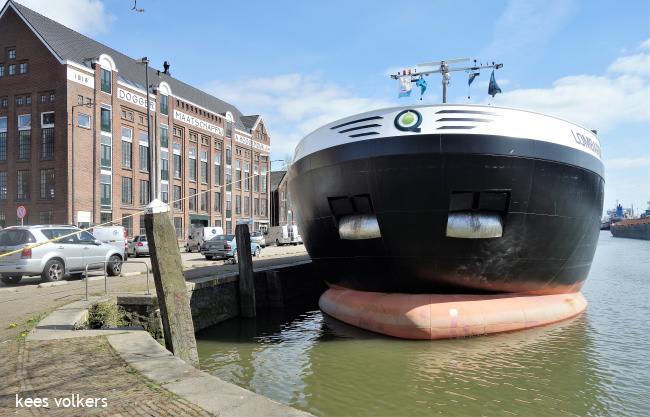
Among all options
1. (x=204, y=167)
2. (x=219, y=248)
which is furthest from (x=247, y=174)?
(x=219, y=248)

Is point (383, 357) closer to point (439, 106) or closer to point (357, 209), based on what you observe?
point (357, 209)

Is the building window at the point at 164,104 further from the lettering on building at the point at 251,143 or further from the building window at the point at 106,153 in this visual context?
the lettering on building at the point at 251,143

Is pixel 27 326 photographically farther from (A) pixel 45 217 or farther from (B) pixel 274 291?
(A) pixel 45 217

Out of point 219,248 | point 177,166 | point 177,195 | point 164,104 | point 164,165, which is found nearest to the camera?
point 219,248

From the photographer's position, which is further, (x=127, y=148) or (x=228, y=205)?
(x=228, y=205)

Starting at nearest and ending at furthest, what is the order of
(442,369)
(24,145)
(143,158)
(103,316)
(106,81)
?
(442,369) < (103,316) < (24,145) < (106,81) < (143,158)

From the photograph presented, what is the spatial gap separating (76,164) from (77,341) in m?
34.1

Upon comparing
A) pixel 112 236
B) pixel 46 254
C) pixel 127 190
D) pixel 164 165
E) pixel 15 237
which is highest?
pixel 164 165

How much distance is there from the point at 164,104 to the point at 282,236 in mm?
17572

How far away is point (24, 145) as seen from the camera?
3850cm

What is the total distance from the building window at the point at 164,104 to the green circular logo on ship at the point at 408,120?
42200 millimetres

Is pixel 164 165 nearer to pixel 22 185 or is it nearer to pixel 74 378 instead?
pixel 22 185

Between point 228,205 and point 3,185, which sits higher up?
point 3,185

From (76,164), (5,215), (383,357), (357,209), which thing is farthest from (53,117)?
(383,357)
